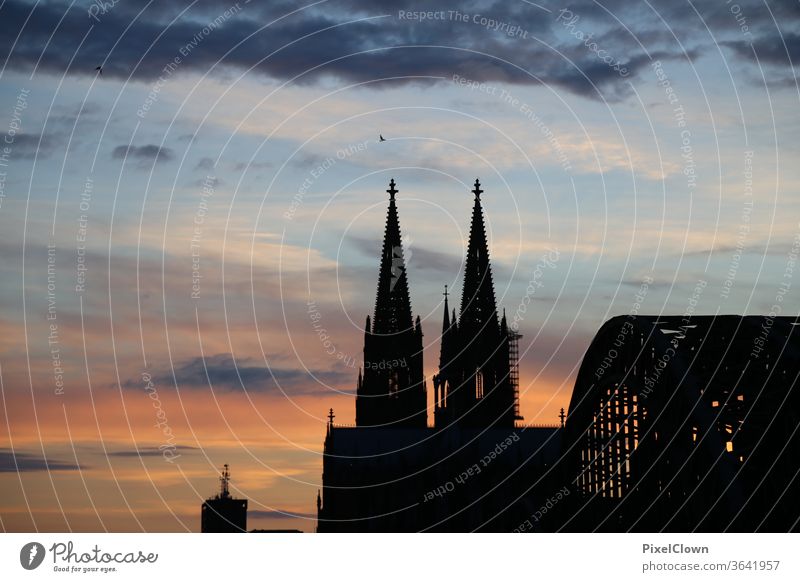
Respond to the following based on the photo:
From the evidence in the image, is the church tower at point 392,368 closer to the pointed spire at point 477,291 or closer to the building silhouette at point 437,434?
the building silhouette at point 437,434

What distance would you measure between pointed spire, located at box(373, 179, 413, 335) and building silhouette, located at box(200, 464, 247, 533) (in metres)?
42.2

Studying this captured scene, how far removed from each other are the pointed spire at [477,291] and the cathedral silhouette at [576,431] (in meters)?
0.09

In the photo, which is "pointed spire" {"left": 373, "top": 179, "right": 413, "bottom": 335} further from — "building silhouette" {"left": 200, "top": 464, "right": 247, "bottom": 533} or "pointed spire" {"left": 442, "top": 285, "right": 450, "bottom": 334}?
"building silhouette" {"left": 200, "top": 464, "right": 247, "bottom": 533}

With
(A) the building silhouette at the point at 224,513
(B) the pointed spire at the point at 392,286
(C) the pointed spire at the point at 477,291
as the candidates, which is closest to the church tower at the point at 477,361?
(C) the pointed spire at the point at 477,291

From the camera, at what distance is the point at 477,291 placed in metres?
108

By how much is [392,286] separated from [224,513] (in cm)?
4919

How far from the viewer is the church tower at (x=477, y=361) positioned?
106 metres

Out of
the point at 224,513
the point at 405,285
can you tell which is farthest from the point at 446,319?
the point at 224,513

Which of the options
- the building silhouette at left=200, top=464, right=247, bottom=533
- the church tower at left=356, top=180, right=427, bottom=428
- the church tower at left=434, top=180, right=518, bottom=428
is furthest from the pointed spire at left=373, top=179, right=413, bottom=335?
the building silhouette at left=200, top=464, right=247, bottom=533

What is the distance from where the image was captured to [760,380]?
4109cm

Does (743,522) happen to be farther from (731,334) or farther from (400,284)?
(400,284)

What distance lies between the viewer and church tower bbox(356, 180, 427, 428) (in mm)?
106125
